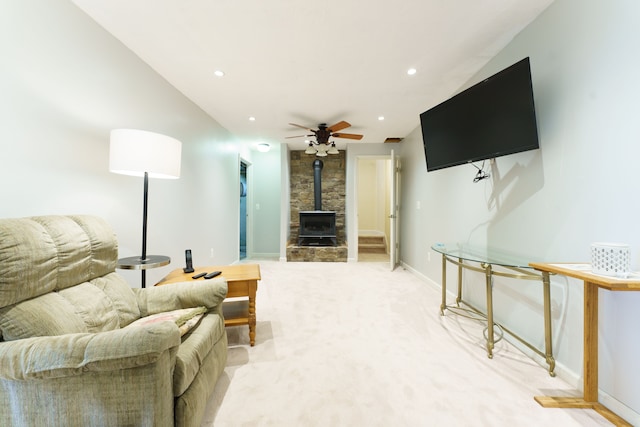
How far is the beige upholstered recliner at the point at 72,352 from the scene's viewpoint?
869mm

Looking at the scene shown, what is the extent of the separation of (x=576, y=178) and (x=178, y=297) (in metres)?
2.52

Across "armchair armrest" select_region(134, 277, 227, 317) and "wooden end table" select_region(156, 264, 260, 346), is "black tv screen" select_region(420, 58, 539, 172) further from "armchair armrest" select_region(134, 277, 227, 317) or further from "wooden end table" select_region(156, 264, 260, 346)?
"armchair armrest" select_region(134, 277, 227, 317)

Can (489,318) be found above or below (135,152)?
below

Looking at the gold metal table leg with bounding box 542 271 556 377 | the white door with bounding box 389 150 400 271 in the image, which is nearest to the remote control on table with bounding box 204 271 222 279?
the gold metal table leg with bounding box 542 271 556 377

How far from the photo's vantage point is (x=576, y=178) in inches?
59.7

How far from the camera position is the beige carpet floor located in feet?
4.31

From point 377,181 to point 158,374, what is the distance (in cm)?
711

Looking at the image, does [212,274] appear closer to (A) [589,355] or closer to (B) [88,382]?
(B) [88,382]

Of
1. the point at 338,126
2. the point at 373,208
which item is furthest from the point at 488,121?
the point at 373,208

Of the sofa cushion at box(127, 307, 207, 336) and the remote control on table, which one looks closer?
the sofa cushion at box(127, 307, 207, 336)

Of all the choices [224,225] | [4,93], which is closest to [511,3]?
[4,93]

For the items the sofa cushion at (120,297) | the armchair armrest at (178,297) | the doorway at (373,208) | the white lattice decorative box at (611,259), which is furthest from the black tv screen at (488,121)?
the doorway at (373,208)

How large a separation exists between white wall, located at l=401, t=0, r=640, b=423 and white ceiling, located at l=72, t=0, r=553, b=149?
0.34m

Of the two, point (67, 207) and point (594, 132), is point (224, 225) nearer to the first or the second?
point (67, 207)
